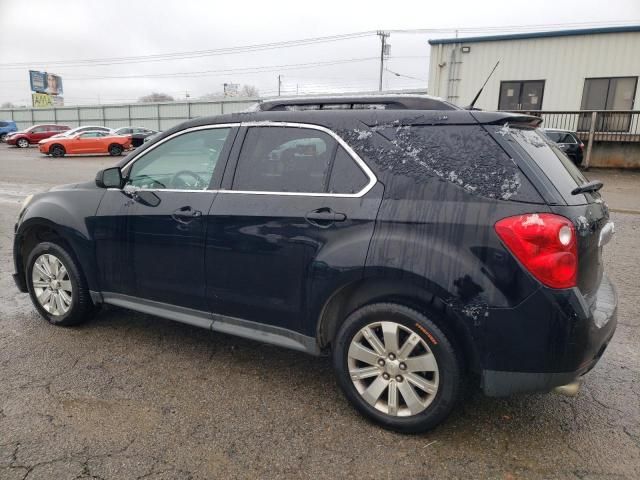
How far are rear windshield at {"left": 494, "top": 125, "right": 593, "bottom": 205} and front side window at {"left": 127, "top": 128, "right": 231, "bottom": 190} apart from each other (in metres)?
1.78

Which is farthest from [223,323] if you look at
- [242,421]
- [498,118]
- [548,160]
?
[548,160]

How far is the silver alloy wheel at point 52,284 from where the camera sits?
398 centimetres

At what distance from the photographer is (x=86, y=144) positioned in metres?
25.5

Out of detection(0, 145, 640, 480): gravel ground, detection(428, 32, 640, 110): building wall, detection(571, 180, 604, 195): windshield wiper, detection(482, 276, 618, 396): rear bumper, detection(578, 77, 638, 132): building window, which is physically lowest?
detection(0, 145, 640, 480): gravel ground

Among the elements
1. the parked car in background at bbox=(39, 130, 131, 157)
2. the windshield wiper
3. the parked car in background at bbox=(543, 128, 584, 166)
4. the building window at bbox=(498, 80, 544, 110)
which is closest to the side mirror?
the windshield wiper

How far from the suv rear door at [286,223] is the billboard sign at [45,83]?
275ft

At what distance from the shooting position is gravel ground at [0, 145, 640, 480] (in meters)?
2.45

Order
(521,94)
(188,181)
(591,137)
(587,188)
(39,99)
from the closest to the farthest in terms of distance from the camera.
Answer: (587,188), (188,181), (591,137), (521,94), (39,99)

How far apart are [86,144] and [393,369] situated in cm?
2648

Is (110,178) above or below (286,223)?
above

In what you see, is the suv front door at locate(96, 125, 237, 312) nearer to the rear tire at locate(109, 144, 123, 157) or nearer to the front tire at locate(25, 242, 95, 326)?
the front tire at locate(25, 242, 95, 326)

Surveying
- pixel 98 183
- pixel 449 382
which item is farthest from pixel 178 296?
pixel 449 382

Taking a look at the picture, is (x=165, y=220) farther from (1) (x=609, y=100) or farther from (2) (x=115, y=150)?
(2) (x=115, y=150)

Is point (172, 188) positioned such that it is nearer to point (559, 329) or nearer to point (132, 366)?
point (132, 366)
